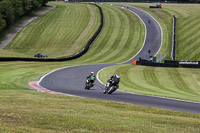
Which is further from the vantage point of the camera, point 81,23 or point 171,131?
point 81,23

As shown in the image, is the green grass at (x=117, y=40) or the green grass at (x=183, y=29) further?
the green grass at (x=117, y=40)

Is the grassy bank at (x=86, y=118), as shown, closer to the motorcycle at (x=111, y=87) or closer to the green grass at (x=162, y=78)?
the motorcycle at (x=111, y=87)

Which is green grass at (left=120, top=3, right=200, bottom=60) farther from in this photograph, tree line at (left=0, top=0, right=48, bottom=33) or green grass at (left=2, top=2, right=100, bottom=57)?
tree line at (left=0, top=0, right=48, bottom=33)

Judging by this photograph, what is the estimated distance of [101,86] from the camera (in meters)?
29.5

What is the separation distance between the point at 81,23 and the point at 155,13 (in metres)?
20.0

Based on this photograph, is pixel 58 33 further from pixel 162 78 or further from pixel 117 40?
pixel 162 78

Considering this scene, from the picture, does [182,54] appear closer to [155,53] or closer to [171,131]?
[155,53]

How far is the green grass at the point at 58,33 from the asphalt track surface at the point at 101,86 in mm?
13087

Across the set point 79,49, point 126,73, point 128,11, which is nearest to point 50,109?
point 126,73

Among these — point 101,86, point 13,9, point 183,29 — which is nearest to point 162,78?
point 101,86

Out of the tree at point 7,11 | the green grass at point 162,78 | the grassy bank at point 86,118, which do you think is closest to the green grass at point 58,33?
the tree at point 7,11

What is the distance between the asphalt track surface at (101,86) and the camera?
61.5 ft

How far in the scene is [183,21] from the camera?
88812mm

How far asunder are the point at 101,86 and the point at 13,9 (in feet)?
227
